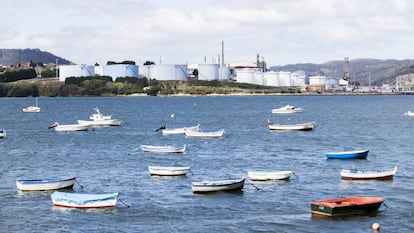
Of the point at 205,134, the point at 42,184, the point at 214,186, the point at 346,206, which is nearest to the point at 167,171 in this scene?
the point at 214,186

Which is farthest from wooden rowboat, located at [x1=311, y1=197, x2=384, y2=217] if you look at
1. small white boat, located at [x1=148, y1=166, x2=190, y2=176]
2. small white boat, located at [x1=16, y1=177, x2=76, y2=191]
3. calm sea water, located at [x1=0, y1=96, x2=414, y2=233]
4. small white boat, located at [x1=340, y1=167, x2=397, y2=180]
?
small white boat, located at [x1=16, y1=177, x2=76, y2=191]

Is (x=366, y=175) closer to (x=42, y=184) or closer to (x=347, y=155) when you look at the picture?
(x=347, y=155)

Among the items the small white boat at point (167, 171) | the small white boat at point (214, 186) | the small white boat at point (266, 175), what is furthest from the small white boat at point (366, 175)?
the small white boat at point (167, 171)

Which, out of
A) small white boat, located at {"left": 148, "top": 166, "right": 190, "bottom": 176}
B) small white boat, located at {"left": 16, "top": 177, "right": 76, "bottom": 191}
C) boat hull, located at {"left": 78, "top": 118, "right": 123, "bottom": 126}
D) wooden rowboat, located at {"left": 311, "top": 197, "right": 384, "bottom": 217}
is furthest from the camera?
boat hull, located at {"left": 78, "top": 118, "right": 123, "bottom": 126}

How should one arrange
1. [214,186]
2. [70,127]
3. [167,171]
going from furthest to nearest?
[70,127] < [167,171] < [214,186]

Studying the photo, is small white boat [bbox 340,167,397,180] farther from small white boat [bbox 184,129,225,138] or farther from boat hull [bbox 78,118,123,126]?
boat hull [bbox 78,118,123,126]

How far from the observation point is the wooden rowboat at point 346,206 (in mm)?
40781

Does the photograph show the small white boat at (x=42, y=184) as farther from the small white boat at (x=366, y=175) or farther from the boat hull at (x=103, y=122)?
the boat hull at (x=103, y=122)

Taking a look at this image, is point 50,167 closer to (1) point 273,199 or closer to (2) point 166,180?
(2) point 166,180

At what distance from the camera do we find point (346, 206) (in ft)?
134

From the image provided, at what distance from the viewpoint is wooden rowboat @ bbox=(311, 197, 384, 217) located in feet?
134

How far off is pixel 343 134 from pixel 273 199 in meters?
56.0

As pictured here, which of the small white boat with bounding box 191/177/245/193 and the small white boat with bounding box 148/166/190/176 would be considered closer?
the small white boat with bounding box 191/177/245/193

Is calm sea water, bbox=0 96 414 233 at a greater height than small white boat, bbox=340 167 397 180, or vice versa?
small white boat, bbox=340 167 397 180
